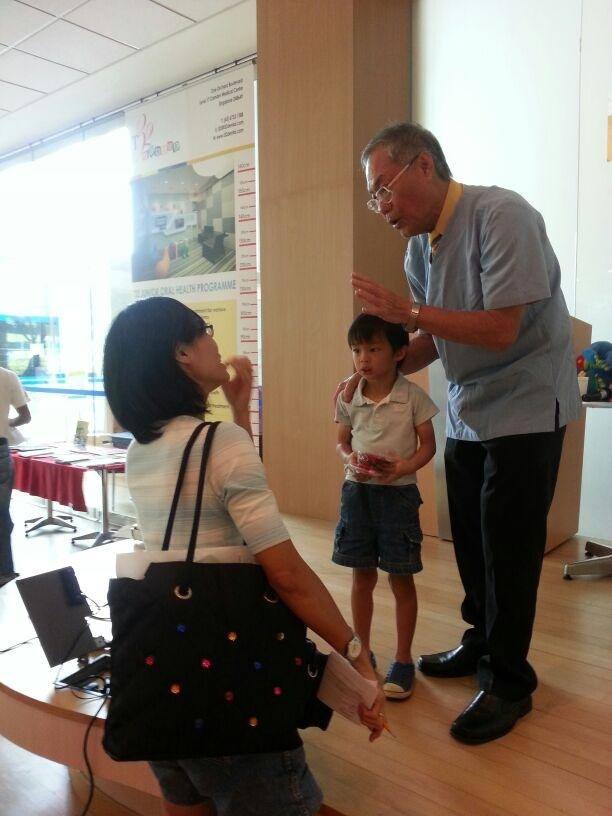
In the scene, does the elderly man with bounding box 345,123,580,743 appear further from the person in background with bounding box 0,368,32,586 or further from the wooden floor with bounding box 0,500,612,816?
the person in background with bounding box 0,368,32,586

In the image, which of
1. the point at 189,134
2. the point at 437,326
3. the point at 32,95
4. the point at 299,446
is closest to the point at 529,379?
the point at 437,326

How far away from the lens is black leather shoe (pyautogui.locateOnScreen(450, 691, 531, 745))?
1.65 metres

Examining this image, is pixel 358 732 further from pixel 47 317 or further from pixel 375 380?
pixel 47 317

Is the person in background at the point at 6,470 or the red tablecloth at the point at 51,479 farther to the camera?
the red tablecloth at the point at 51,479

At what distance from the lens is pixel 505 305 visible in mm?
1506

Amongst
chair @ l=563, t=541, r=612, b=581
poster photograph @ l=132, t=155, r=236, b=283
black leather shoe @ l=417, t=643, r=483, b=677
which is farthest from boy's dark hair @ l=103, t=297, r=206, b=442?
poster photograph @ l=132, t=155, r=236, b=283

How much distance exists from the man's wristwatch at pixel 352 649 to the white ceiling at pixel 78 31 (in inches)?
183

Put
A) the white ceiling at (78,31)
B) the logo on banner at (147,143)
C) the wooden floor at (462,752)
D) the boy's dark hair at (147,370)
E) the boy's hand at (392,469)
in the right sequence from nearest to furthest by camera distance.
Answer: the boy's dark hair at (147,370)
the wooden floor at (462,752)
the boy's hand at (392,469)
the white ceiling at (78,31)
the logo on banner at (147,143)

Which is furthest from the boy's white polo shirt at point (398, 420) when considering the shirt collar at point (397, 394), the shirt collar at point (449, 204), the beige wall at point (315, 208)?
the beige wall at point (315, 208)

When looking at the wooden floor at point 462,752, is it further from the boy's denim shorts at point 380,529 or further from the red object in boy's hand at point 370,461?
the red object in boy's hand at point 370,461

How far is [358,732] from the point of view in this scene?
1768 mm

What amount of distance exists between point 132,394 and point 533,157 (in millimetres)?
3330

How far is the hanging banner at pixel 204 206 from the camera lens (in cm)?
553

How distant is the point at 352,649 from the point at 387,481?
0.68m
